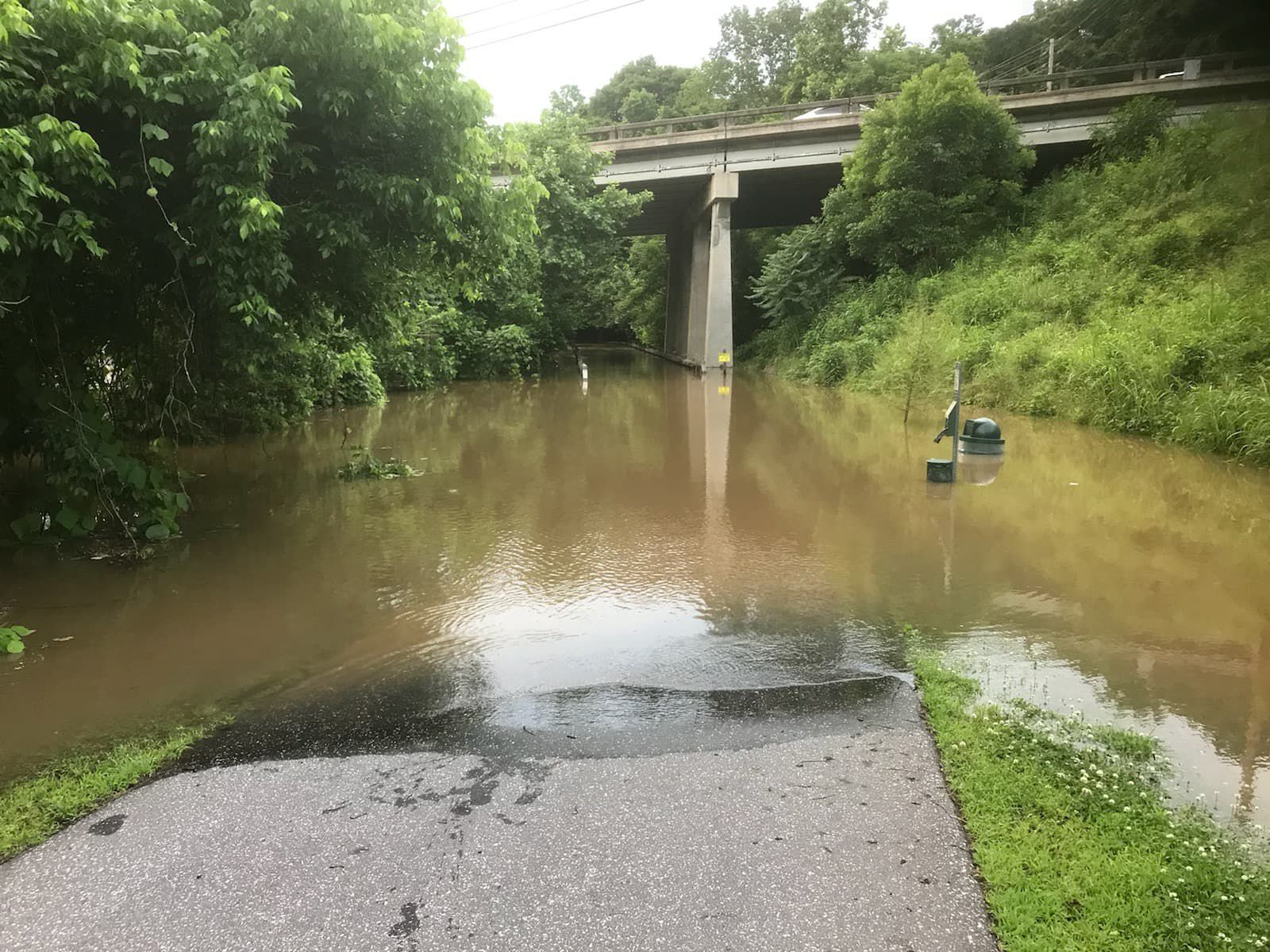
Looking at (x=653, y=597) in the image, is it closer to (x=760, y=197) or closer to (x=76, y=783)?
(x=76, y=783)

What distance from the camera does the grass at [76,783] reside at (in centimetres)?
324

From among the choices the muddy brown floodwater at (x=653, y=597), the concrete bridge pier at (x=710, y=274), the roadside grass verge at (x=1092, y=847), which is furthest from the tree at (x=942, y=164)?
the roadside grass verge at (x=1092, y=847)

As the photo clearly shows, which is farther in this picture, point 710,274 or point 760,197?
point 760,197

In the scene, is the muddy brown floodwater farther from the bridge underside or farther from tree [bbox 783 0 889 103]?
tree [bbox 783 0 889 103]

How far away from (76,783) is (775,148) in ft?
95.8

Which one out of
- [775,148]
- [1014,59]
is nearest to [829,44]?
[1014,59]

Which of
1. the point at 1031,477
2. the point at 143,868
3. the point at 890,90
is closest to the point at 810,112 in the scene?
the point at 890,90

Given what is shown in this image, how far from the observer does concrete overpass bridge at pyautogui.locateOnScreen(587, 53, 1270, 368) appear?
2522 centimetres

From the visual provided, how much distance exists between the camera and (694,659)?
503 cm

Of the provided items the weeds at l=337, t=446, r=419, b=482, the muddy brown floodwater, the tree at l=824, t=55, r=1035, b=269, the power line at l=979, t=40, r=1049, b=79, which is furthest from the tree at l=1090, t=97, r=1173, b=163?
the power line at l=979, t=40, r=1049, b=79

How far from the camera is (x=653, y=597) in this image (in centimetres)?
627

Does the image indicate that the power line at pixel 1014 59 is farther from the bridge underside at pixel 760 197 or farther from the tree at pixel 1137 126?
the tree at pixel 1137 126

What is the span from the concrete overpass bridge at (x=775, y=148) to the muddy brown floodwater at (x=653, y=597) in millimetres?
19224

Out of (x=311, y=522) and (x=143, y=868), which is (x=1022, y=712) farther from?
(x=311, y=522)
